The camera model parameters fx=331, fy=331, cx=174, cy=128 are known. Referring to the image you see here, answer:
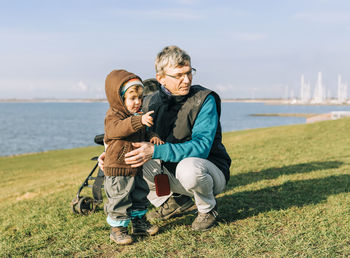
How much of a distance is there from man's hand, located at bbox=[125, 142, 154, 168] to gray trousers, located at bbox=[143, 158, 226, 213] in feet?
1.37

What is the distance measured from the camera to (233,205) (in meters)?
4.63

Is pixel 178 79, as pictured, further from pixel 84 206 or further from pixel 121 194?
pixel 84 206

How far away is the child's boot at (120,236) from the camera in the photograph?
335cm

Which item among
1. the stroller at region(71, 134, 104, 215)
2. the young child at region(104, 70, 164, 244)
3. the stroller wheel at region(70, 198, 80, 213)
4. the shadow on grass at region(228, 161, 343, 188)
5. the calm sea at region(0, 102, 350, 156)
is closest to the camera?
the young child at region(104, 70, 164, 244)

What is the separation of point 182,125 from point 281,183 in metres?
3.12

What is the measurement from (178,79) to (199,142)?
73cm

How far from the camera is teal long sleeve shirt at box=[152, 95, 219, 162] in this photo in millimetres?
3285

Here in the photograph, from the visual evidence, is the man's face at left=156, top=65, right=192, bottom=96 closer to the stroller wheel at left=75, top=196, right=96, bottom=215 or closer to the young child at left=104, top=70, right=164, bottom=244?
the young child at left=104, top=70, right=164, bottom=244

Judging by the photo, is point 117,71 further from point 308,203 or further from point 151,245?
point 308,203

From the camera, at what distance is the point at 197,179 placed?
11.0ft

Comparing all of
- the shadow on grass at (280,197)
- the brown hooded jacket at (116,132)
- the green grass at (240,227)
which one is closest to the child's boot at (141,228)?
the green grass at (240,227)

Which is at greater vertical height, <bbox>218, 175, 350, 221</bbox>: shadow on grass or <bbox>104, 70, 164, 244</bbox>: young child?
<bbox>104, 70, 164, 244</bbox>: young child

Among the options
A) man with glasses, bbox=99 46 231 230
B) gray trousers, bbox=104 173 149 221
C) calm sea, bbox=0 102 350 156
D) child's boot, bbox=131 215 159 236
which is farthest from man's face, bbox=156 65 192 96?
calm sea, bbox=0 102 350 156

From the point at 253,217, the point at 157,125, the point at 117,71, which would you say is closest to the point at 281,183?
the point at 253,217
